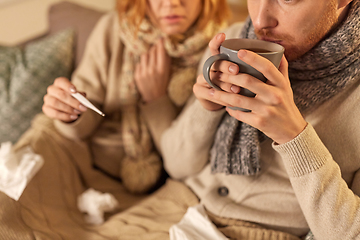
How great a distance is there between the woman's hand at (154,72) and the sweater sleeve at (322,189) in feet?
1.80

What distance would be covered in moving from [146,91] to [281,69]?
59 cm

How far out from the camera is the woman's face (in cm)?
86

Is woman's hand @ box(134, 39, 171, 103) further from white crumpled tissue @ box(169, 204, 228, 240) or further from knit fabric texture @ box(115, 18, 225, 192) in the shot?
white crumpled tissue @ box(169, 204, 228, 240)

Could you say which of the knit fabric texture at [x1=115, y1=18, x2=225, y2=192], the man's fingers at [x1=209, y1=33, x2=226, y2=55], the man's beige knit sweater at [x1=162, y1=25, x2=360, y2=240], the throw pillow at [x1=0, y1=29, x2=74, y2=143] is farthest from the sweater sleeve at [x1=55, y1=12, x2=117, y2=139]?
the man's fingers at [x1=209, y1=33, x2=226, y2=55]

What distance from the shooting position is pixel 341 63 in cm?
62

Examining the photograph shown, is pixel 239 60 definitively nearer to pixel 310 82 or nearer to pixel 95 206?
pixel 310 82

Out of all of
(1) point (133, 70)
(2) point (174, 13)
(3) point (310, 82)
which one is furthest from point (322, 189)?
(1) point (133, 70)

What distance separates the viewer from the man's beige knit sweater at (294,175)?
59 centimetres

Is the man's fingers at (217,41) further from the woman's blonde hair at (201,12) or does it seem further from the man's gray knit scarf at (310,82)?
the woman's blonde hair at (201,12)

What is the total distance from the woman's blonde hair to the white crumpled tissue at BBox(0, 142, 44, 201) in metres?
0.55

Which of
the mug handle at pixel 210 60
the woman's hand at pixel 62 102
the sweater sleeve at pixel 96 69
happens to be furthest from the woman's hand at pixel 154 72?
the mug handle at pixel 210 60

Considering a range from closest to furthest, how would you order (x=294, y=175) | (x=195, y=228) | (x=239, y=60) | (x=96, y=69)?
(x=239, y=60)
(x=294, y=175)
(x=195, y=228)
(x=96, y=69)

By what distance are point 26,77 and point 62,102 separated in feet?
1.58

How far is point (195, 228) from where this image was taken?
2.43 ft
